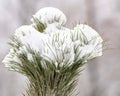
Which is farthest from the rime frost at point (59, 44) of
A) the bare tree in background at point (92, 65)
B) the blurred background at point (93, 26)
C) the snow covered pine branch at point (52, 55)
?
the bare tree in background at point (92, 65)

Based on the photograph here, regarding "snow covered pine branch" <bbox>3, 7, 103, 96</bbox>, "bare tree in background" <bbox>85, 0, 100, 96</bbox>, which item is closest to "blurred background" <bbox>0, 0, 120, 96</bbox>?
"bare tree in background" <bbox>85, 0, 100, 96</bbox>

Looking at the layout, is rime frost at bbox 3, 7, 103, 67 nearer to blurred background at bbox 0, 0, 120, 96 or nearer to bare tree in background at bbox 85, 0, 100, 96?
blurred background at bbox 0, 0, 120, 96

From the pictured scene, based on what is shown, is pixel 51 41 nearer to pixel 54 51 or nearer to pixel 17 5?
pixel 54 51

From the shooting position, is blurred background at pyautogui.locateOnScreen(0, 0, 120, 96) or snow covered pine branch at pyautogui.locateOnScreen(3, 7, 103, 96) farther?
blurred background at pyautogui.locateOnScreen(0, 0, 120, 96)

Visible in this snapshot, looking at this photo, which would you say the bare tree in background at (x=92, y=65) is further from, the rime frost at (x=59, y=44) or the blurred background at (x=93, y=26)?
the rime frost at (x=59, y=44)

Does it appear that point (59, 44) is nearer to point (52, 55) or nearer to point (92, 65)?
point (52, 55)

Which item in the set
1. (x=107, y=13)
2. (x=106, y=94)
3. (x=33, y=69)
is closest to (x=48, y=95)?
(x=33, y=69)

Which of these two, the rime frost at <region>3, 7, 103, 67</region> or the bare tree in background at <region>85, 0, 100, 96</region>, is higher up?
the bare tree in background at <region>85, 0, 100, 96</region>
